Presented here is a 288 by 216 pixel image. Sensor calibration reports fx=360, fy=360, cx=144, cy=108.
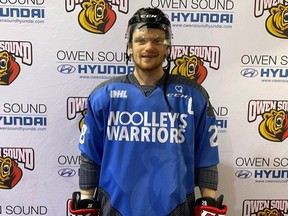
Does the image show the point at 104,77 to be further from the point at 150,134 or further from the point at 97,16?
the point at 150,134

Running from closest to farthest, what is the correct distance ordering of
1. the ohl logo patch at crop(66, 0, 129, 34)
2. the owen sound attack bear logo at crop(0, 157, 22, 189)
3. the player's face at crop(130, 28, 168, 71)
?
the player's face at crop(130, 28, 168, 71) < the ohl logo patch at crop(66, 0, 129, 34) < the owen sound attack bear logo at crop(0, 157, 22, 189)

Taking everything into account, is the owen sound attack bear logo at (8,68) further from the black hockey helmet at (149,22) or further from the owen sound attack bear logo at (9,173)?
the black hockey helmet at (149,22)

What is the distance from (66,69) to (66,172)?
0.50m

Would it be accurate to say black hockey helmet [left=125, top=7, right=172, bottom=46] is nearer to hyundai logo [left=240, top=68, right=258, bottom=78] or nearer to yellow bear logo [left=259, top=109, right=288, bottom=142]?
hyundai logo [left=240, top=68, right=258, bottom=78]

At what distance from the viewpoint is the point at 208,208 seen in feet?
4.30

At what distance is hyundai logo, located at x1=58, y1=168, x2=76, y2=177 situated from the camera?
175cm

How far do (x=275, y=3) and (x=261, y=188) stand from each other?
0.90 m

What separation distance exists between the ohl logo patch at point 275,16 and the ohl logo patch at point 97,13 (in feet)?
2.02

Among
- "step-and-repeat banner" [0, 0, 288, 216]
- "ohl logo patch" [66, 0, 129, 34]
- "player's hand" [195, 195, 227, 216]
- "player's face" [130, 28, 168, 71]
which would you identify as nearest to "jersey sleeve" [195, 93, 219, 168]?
"player's hand" [195, 195, 227, 216]

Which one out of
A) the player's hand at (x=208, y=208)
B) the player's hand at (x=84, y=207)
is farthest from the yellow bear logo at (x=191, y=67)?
the player's hand at (x=84, y=207)

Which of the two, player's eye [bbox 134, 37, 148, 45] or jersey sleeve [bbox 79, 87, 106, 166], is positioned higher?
player's eye [bbox 134, 37, 148, 45]

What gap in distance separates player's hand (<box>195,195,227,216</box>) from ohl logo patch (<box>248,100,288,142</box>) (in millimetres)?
562

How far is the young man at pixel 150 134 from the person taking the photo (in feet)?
4.28

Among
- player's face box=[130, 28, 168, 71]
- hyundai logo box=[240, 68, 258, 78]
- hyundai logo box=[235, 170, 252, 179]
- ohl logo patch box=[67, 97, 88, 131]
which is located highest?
player's face box=[130, 28, 168, 71]
